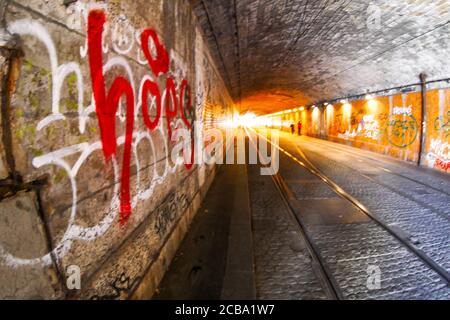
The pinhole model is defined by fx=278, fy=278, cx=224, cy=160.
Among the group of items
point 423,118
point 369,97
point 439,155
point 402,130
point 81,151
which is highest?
point 369,97

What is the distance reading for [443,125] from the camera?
1077 centimetres

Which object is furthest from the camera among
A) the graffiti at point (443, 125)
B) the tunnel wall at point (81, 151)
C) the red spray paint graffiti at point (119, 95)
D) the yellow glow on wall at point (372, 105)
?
the yellow glow on wall at point (372, 105)

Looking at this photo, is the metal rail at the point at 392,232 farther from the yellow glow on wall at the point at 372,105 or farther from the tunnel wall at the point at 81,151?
the yellow glow on wall at the point at 372,105

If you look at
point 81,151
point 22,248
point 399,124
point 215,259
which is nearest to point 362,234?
point 215,259

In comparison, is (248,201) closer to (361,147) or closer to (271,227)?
(271,227)

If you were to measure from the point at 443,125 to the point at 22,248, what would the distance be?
1342 cm

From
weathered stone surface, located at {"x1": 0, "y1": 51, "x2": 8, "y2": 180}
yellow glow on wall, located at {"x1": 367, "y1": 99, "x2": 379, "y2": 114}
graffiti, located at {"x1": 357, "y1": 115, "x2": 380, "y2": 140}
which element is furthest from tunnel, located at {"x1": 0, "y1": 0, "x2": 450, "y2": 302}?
graffiti, located at {"x1": 357, "y1": 115, "x2": 380, "y2": 140}

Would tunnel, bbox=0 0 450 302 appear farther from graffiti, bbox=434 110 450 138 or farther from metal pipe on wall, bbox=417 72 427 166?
metal pipe on wall, bbox=417 72 427 166

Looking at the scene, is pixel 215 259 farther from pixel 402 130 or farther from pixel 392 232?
pixel 402 130

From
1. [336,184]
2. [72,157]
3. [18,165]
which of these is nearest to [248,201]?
[336,184]

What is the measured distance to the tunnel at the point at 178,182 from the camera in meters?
1.77

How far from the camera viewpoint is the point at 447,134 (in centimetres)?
1055

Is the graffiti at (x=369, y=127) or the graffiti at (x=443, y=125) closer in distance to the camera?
the graffiti at (x=443, y=125)

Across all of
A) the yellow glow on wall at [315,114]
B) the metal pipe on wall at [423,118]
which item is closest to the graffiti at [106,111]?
the metal pipe on wall at [423,118]
